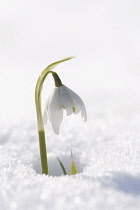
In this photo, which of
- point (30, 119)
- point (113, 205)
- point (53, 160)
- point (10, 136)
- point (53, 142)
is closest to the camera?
point (113, 205)

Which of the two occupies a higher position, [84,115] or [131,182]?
[84,115]

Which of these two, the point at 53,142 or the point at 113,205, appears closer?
the point at 113,205

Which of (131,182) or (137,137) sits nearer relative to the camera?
(131,182)

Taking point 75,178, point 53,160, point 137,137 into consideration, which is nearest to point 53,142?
point 53,160

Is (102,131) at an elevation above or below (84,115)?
below

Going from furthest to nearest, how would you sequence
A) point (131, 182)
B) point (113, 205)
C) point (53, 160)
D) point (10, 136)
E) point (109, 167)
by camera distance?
point (10, 136) → point (53, 160) → point (109, 167) → point (131, 182) → point (113, 205)

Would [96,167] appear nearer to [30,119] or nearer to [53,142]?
[53,142]

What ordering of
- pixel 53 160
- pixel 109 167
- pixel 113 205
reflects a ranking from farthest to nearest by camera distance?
pixel 53 160, pixel 109 167, pixel 113 205

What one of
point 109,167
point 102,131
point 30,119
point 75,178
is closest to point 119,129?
point 102,131

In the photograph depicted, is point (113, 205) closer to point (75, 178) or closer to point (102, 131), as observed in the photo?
point (75, 178)
